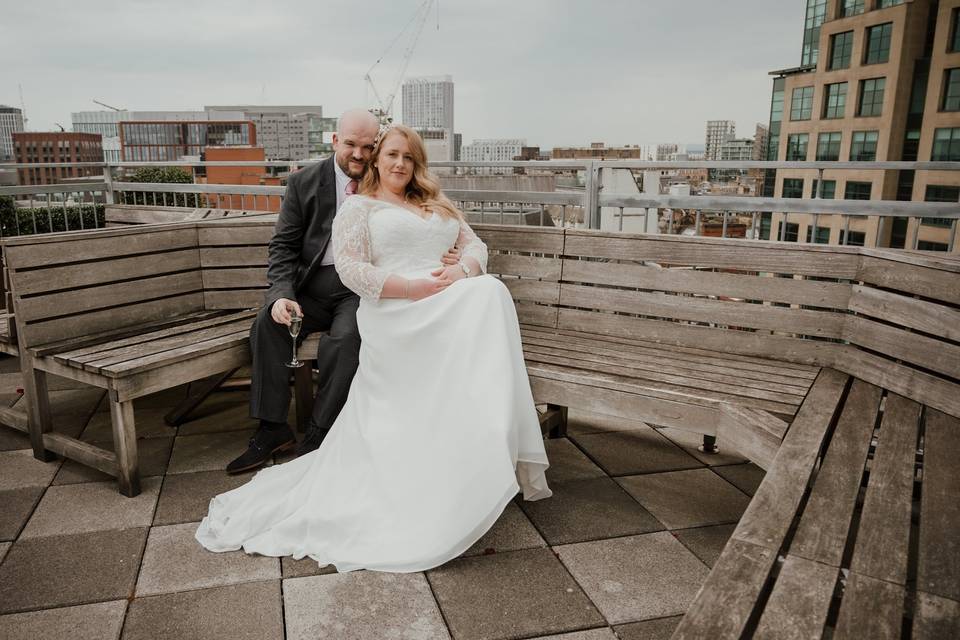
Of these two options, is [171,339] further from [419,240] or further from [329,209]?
[419,240]

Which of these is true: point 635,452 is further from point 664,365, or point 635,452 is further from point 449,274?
point 449,274

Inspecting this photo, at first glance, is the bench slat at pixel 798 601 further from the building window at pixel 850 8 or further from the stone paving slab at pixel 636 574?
the building window at pixel 850 8

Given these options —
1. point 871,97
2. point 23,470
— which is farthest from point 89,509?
point 871,97

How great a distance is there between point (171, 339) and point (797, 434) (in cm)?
274

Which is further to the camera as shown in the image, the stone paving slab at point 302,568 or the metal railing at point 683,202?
the metal railing at point 683,202

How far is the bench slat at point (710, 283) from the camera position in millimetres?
3080

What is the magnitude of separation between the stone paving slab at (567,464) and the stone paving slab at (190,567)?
1368 mm

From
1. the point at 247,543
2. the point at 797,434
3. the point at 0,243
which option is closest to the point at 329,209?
the point at 0,243

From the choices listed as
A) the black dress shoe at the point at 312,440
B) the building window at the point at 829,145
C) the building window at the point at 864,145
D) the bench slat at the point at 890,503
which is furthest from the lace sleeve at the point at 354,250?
the building window at the point at 829,145

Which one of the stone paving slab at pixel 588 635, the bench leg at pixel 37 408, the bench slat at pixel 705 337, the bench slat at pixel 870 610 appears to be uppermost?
the bench slat at pixel 705 337

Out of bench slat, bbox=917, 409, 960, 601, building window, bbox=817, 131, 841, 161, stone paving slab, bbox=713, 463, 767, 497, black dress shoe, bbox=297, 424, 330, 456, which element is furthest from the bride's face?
building window, bbox=817, 131, 841, 161

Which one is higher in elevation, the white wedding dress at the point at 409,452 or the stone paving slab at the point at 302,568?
the white wedding dress at the point at 409,452

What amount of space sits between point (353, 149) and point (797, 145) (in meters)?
27.7

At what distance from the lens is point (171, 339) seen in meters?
3.47
